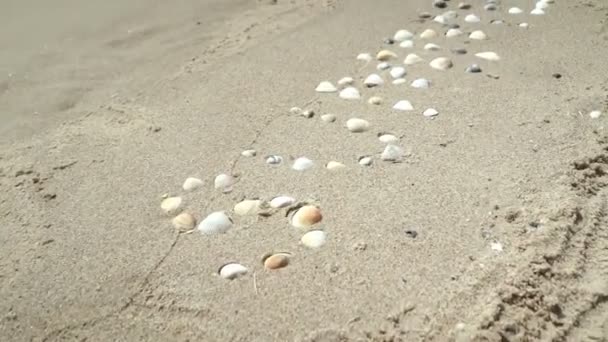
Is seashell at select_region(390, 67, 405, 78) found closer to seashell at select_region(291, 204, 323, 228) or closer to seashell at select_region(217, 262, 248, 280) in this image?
seashell at select_region(291, 204, 323, 228)

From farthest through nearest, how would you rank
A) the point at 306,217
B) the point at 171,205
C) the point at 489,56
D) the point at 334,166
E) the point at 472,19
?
1. the point at 472,19
2. the point at 489,56
3. the point at 334,166
4. the point at 171,205
5. the point at 306,217

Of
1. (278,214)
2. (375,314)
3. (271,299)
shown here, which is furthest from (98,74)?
(375,314)

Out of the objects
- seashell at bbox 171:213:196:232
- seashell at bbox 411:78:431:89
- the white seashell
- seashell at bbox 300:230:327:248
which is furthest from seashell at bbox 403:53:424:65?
seashell at bbox 171:213:196:232

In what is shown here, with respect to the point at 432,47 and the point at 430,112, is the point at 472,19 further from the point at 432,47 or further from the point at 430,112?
the point at 430,112

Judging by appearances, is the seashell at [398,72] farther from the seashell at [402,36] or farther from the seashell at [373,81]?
the seashell at [402,36]

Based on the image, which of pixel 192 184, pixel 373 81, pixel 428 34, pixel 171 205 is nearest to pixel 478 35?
pixel 428 34

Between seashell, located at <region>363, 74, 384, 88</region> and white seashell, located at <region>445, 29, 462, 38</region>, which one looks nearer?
seashell, located at <region>363, 74, 384, 88</region>
